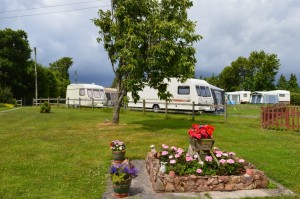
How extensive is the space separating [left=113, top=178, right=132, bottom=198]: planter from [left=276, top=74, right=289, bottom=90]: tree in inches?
2478

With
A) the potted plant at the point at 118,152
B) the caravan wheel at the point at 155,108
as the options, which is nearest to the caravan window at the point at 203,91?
the caravan wheel at the point at 155,108

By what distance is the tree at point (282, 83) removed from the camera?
2457 inches

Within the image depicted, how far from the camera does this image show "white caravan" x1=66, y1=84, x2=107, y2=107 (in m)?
32.2

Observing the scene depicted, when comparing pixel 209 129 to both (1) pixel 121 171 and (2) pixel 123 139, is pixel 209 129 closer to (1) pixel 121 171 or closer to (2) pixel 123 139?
(1) pixel 121 171

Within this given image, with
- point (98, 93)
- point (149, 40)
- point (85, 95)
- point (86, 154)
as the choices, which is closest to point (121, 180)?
point (86, 154)

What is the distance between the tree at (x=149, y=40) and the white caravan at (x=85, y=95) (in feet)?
55.4

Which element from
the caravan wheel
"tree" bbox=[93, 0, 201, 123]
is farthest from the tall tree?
"tree" bbox=[93, 0, 201, 123]

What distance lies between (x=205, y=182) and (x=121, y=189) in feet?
5.67

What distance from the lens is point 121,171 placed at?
5754 millimetres

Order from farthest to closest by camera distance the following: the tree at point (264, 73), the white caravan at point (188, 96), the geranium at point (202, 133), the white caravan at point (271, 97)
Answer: the tree at point (264, 73), the white caravan at point (271, 97), the white caravan at point (188, 96), the geranium at point (202, 133)

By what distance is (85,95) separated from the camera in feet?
110

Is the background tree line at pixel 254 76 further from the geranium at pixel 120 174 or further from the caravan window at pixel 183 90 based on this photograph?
the geranium at pixel 120 174

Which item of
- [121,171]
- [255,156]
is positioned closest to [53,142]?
[121,171]

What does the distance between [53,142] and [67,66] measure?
6861 cm
